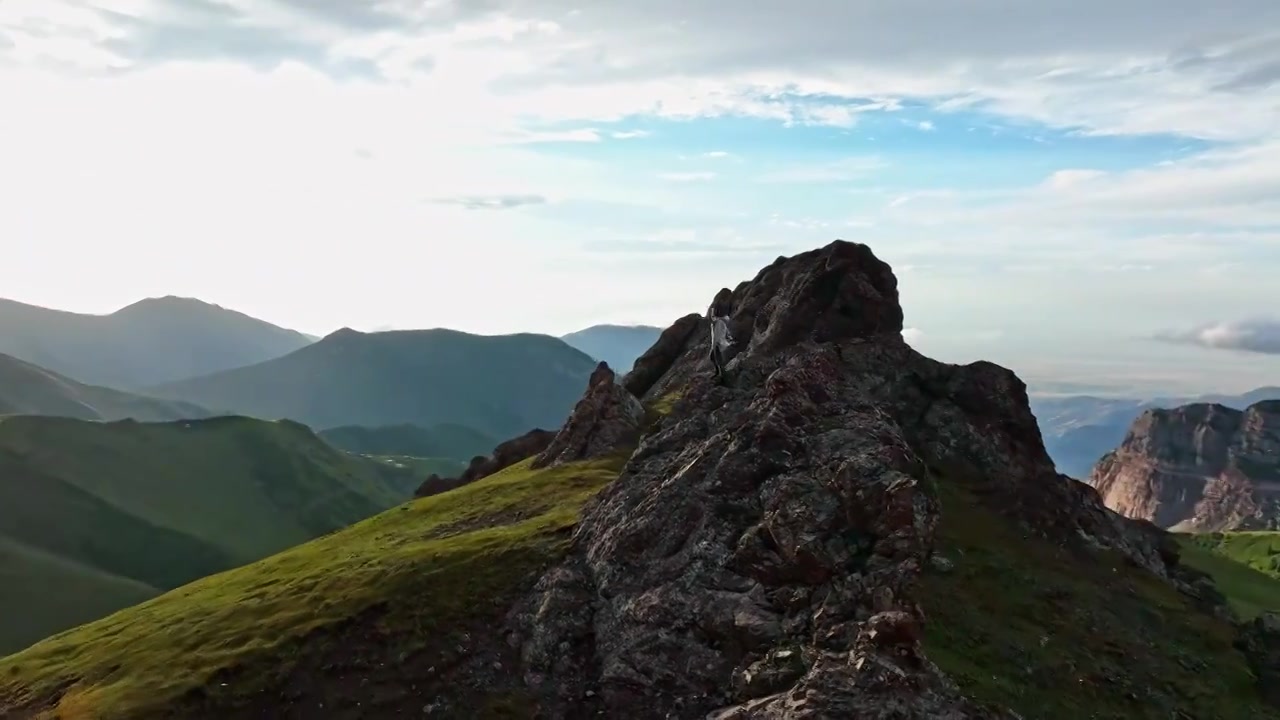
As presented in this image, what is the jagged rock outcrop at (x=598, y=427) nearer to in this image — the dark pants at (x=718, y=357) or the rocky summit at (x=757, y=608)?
the rocky summit at (x=757, y=608)

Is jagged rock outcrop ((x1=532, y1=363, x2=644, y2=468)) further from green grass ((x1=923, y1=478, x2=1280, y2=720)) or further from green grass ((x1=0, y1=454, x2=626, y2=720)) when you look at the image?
green grass ((x1=923, y1=478, x2=1280, y2=720))

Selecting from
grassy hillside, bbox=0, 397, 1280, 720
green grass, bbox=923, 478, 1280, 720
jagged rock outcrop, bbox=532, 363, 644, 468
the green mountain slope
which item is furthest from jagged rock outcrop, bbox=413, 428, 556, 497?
green grass, bbox=923, 478, 1280, 720

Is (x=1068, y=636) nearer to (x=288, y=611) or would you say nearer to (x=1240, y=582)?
(x=288, y=611)

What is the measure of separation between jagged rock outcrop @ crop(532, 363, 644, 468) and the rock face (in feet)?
68.0

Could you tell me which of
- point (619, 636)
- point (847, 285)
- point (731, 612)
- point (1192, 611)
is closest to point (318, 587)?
point (619, 636)

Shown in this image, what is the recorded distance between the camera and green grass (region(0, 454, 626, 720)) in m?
50.2

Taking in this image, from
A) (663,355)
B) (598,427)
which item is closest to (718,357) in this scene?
(598,427)

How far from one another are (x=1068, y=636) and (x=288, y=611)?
153 ft

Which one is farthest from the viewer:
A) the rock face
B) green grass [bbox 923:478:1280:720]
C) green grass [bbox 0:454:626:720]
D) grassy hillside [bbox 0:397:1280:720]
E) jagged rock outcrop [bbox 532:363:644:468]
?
jagged rock outcrop [bbox 532:363:644:468]

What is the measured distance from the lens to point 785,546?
45469 mm

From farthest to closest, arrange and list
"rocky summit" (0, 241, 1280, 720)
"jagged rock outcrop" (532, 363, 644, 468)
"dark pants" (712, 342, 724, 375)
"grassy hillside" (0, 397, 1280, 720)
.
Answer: "jagged rock outcrop" (532, 363, 644, 468) < "dark pants" (712, 342, 724, 375) < "grassy hillside" (0, 397, 1280, 720) < "rocky summit" (0, 241, 1280, 720)

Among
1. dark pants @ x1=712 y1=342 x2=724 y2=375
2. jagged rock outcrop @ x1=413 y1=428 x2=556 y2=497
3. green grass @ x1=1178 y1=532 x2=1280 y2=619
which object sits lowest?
green grass @ x1=1178 y1=532 x2=1280 y2=619

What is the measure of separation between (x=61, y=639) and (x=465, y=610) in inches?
1777

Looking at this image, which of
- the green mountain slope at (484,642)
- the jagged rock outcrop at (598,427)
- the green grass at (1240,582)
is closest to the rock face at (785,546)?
the green mountain slope at (484,642)
